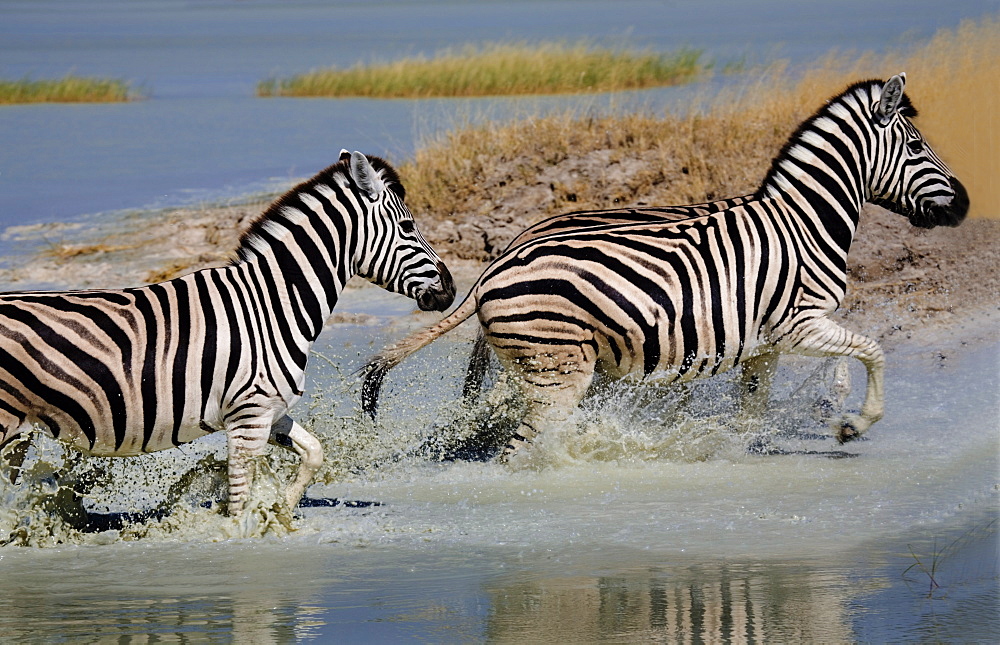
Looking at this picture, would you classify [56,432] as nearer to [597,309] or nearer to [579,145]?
[597,309]

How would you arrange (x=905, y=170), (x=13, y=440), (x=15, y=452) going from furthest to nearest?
(x=905, y=170)
(x=15, y=452)
(x=13, y=440)

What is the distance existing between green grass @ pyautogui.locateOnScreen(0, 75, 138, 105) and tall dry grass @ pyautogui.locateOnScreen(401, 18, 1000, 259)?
8.71 metres

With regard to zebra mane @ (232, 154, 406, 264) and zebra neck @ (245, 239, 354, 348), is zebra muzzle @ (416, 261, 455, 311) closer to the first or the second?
zebra neck @ (245, 239, 354, 348)

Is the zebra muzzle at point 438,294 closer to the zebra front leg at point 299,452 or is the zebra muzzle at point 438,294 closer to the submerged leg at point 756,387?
the zebra front leg at point 299,452

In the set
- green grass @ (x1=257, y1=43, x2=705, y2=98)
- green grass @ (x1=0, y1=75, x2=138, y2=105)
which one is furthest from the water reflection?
green grass @ (x1=0, y1=75, x2=138, y2=105)

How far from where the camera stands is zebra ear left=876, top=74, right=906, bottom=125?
8656mm

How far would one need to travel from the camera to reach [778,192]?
8.70 metres

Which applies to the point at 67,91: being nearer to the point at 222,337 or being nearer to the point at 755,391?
the point at 755,391

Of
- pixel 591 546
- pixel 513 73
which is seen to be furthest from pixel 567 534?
pixel 513 73

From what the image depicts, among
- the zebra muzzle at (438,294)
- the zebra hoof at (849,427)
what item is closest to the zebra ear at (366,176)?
the zebra muzzle at (438,294)

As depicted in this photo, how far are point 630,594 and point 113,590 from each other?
6.67ft

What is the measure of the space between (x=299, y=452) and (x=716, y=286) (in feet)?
8.82

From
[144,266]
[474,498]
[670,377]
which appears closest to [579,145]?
[144,266]

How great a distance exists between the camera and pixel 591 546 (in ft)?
21.1
